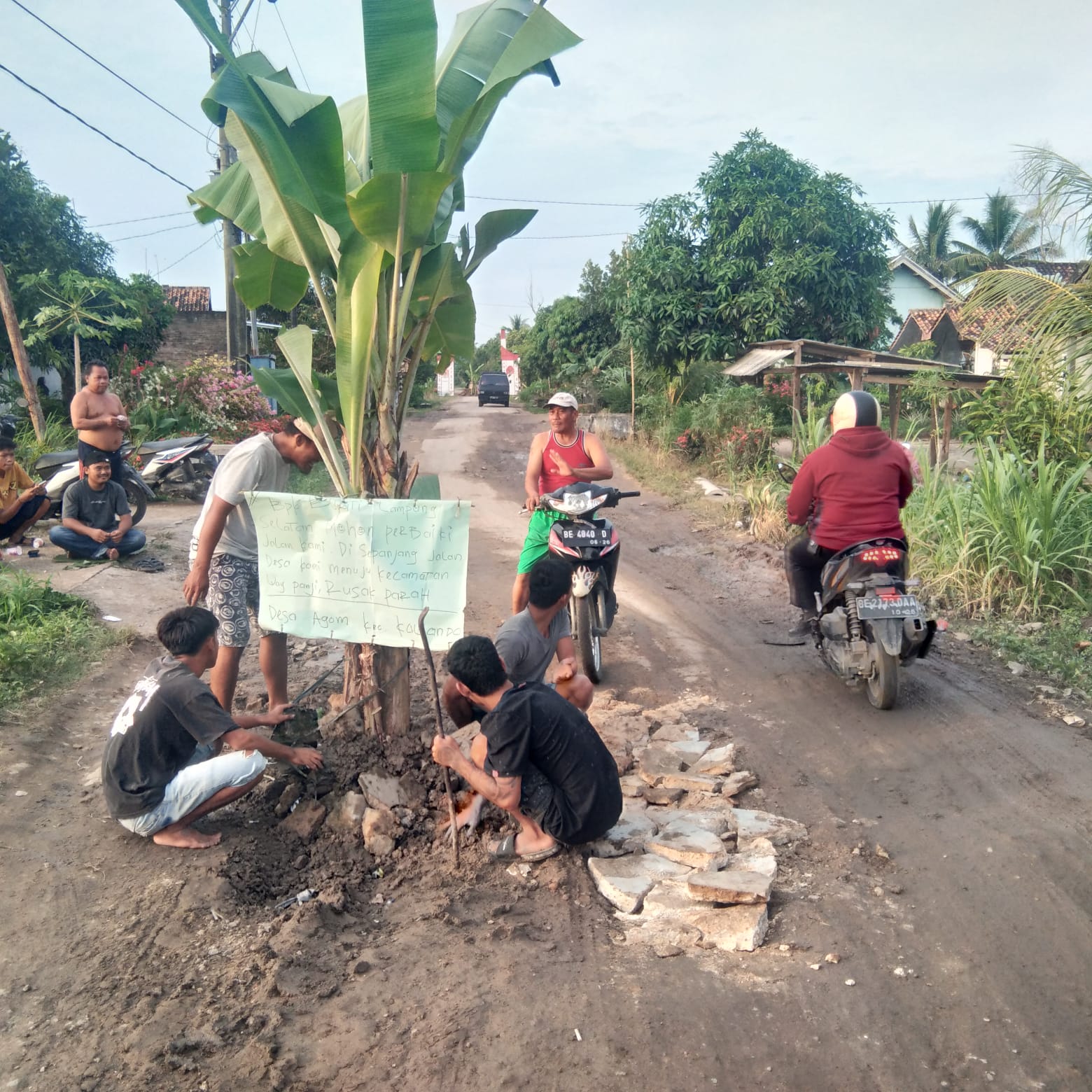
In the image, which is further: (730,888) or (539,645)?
(539,645)

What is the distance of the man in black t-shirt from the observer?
3.48 metres

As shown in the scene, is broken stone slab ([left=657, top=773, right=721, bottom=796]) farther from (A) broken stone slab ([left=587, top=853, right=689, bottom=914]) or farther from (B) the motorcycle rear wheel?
(B) the motorcycle rear wheel

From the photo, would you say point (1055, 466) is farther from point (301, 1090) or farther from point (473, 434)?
point (473, 434)

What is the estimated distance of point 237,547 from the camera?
4.56m

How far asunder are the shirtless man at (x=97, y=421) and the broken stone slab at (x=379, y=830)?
6031 millimetres

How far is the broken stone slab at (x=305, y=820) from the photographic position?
3.90 meters

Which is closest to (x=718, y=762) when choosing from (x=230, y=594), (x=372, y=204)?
(x=230, y=594)

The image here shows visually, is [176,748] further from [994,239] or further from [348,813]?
[994,239]

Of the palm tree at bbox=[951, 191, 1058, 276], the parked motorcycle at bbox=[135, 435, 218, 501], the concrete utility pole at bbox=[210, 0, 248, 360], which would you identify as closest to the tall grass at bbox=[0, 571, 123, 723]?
the parked motorcycle at bbox=[135, 435, 218, 501]

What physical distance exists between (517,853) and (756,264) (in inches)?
619

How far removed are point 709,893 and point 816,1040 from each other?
2.32 feet

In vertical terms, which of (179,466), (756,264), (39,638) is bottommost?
(39,638)

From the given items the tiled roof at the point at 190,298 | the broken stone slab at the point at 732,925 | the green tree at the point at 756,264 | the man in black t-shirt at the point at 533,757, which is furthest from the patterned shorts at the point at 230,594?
the tiled roof at the point at 190,298

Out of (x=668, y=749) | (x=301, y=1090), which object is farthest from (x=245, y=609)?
(x=301, y=1090)
